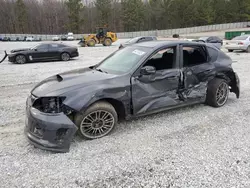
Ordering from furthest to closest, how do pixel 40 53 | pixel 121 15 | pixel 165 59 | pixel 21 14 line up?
pixel 121 15 < pixel 21 14 < pixel 40 53 < pixel 165 59

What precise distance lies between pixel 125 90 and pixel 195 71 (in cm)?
166

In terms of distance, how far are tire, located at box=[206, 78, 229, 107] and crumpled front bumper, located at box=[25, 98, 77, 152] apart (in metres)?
3.04

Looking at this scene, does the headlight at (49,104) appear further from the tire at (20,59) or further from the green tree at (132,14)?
the green tree at (132,14)

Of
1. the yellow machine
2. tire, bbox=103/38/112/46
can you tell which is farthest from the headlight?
tire, bbox=103/38/112/46

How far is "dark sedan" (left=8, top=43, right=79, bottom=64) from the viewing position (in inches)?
498

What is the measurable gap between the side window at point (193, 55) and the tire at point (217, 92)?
543 millimetres

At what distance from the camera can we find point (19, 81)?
789 cm

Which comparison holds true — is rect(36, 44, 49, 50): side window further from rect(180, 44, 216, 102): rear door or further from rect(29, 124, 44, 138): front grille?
rect(29, 124, 44, 138): front grille

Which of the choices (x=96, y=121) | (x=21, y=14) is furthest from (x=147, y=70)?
(x=21, y=14)

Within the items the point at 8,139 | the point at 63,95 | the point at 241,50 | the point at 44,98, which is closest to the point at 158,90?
the point at 63,95

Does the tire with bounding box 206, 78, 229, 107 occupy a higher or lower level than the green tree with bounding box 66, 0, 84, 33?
lower

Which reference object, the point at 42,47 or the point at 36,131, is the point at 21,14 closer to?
the point at 42,47

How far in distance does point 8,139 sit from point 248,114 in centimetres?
454

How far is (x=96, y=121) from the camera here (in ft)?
11.1
